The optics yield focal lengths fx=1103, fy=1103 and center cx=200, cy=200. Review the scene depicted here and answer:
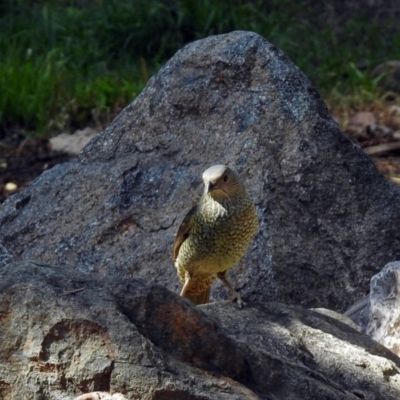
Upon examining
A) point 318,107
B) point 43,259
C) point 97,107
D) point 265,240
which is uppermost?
point 318,107

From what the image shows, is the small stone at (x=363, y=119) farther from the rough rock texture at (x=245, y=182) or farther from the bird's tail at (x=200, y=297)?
the bird's tail at (x=200, y=297)

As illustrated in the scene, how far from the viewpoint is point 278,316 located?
4.33 metres

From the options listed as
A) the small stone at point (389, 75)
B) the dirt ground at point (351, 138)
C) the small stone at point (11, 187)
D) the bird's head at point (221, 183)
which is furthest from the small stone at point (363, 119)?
the bird's head at point (221, 183)

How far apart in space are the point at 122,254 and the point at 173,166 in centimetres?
53

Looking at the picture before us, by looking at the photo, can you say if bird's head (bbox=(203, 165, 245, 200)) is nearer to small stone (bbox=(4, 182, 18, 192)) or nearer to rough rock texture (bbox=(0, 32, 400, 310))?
rough rock texture (bbox=(0, 32, 400, 310))

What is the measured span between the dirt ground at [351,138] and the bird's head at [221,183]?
278cm

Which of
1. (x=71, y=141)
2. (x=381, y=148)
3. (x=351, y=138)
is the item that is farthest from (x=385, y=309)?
(x=71, y=141)

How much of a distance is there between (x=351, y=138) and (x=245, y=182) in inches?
125

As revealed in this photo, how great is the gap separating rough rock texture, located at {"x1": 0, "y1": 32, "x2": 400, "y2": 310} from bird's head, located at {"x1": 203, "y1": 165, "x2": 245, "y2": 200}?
1.50 ft

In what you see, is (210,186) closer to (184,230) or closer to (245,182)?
(184,230)

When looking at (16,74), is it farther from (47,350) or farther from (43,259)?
(47,350)

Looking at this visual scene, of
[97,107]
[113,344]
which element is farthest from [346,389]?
[97,107]

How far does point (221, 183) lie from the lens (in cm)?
475

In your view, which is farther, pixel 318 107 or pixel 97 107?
pixel 97 107
